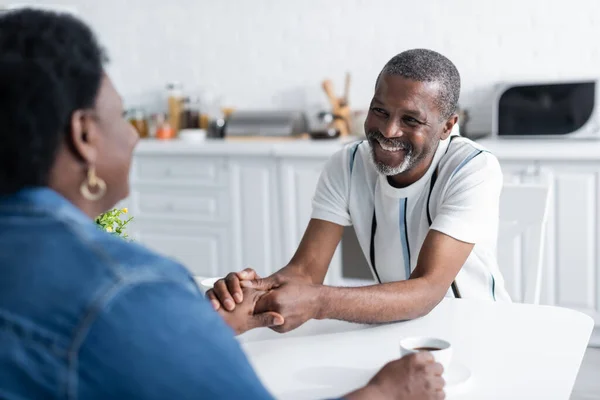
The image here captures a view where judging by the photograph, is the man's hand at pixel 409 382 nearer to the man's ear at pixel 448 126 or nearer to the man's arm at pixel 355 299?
the man's arm at pixel 355 299

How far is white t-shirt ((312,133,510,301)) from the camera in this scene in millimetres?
1829

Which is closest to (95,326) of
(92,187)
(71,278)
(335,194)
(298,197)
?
(71,278)

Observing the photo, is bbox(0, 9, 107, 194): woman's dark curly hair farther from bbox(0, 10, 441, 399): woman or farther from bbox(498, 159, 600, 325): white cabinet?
bbox(498, 159, 600, 325): white cabinet

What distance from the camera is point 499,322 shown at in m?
1.53

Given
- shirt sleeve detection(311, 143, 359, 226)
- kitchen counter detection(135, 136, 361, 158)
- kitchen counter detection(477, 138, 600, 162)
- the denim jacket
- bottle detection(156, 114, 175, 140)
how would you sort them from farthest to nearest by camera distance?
1. bottle detection(156, 114, 175, 140)
2. kitchen counter detection(135, 136, 361, 158)
3. kitchen counter detection(477, 138, 600, 162)
4. shirt sleeve detection(311, 143, 359, 226)
5. the denim jacket

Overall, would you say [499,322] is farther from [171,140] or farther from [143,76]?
[143,76]

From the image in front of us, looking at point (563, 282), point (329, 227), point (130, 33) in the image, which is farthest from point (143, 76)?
point (329, 227)

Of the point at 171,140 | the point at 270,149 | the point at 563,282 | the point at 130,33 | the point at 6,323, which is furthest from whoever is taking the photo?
the point at 130,33

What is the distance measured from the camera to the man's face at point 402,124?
6.15 ft

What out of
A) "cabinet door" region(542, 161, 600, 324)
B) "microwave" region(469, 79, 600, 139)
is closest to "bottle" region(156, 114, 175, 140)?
"microwave" region(469, 79, 600, 139)

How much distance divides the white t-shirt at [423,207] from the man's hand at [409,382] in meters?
0.62

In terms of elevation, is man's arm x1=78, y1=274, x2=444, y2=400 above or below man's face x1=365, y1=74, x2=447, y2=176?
below

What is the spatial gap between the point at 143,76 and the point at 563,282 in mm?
2674

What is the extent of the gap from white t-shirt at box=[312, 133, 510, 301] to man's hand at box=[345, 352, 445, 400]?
24.3 inches
